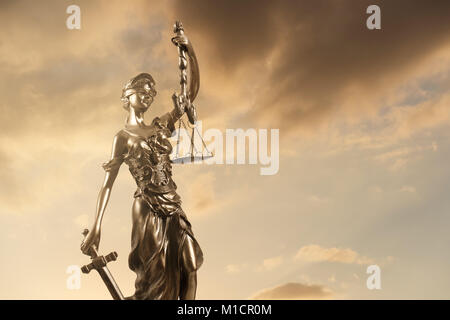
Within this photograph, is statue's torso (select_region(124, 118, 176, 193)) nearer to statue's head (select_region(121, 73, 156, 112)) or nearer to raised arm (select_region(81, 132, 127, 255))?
raised arm (select_region(81, 132, 127, 255))

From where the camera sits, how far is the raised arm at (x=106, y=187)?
13.6ft

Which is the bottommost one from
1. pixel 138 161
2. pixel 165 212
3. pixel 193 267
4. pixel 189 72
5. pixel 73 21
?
pixel 193 267

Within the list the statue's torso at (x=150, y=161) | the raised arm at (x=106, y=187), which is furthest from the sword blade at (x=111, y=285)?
the statue's torso at (x=150, y=161)

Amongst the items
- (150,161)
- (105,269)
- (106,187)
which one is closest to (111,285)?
(105,269)

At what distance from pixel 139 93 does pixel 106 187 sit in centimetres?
83

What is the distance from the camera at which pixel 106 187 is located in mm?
4277

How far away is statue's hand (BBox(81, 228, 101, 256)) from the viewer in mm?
4129

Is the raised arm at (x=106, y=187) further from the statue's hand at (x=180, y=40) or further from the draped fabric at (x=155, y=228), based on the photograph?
the statue's hand at (x=180, y=40)
